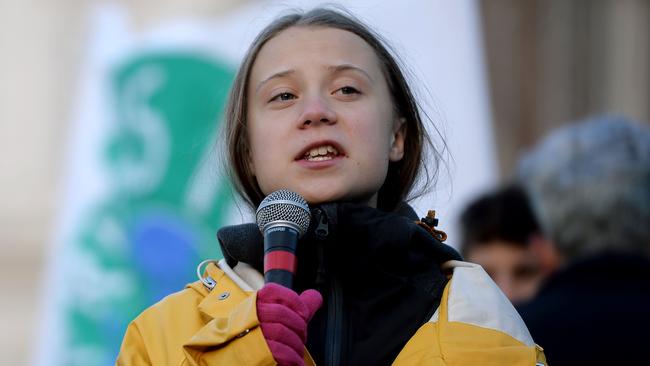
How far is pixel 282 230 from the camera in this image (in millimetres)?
2090

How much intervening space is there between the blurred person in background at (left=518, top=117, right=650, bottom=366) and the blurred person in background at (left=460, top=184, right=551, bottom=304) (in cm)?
81

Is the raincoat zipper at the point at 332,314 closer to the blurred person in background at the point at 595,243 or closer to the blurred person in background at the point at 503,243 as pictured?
the blurred person in background at the point at 595,243

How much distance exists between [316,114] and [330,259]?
0.95ft

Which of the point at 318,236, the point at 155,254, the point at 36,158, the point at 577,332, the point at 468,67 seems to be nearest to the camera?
the point at 318,236

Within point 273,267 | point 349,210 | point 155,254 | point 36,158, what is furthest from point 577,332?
point 36,158

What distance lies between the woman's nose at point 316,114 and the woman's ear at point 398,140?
278 millimetres

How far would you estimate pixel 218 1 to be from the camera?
20.3 ft

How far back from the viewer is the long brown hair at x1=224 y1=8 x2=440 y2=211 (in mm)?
2637

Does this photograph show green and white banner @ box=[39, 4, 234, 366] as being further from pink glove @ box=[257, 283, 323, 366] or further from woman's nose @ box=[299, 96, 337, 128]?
pink glove @ box=[257, 283, 323, 366]

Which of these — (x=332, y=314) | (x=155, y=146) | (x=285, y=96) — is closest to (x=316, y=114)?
(x=285, y=96)

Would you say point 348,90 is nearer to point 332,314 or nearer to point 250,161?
point 250,161

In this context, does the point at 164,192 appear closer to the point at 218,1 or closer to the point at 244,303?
the point at 218,1

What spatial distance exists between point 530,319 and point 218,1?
3.37m

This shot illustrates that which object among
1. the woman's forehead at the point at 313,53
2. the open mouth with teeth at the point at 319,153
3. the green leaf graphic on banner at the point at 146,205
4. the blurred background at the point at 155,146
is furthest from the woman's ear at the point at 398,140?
the green leaf graphic on banner at the point at 146,205
